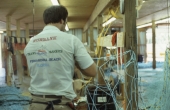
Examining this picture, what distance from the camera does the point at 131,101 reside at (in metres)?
2.68

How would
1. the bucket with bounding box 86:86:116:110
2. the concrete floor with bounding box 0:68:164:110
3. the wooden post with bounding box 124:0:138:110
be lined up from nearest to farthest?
the wooden post with bounding box 124:0:138:110 < the bucket with bounding box 86:86:116:110 < the concrete floor with bounding box 0:68:164:110

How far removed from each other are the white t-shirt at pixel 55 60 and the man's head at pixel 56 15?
0.21 feet

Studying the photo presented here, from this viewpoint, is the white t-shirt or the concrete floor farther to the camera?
the concrete floor

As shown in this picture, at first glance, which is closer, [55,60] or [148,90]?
[55,60]

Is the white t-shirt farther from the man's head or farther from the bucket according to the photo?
the bucket

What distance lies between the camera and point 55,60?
1.67 m

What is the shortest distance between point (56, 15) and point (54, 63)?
0.40 metres

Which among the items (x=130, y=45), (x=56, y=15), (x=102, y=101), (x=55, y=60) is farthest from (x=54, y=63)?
(x=102, y=101)

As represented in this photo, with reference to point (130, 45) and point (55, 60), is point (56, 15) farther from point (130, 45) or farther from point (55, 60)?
point (130, 45)

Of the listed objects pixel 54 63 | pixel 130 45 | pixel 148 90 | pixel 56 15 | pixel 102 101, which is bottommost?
pixel 148 90

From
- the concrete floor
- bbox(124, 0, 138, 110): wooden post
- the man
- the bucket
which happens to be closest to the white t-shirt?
the man

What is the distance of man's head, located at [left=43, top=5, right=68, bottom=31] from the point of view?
1.77 m

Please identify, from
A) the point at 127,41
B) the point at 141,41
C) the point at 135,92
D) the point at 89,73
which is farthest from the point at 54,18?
the point at 141,41

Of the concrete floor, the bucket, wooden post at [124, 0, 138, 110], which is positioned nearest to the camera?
wooden post at [124, 0, 138, 110]
